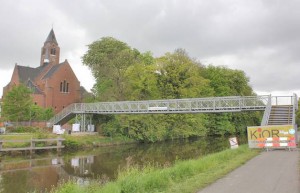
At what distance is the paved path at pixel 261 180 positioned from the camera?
9664 mm

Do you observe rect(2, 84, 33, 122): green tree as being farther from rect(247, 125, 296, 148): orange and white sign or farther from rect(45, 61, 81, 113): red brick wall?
rect(247, 125, 296, 148): orange and white sign

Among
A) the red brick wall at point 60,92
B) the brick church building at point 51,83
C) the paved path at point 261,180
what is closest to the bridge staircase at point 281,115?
the paved path at point 261,180

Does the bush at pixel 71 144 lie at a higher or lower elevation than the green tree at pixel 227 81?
lower

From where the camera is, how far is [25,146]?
29312mm

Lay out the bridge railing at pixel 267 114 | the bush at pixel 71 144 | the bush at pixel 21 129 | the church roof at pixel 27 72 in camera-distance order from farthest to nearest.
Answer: the church roof at pixel 27 72 → the bush at pixel 21 129 → the bush at pixel 71 144 → the bridge railing at pixel 267 114

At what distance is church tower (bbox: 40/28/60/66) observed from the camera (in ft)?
250

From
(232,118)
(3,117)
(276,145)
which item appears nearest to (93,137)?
(3,117)

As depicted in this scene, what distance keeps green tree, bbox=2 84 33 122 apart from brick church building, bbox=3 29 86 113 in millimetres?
14594

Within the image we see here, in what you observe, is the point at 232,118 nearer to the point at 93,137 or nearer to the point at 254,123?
the point at 254,123

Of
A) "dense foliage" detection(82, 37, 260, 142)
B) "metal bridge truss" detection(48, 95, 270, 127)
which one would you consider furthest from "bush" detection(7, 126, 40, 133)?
"dense foliage" detection(82, 37, 260, 142)

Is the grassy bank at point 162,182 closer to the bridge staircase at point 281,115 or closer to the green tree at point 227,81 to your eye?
the bridge staircase at point 281,115

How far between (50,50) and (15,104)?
122ft

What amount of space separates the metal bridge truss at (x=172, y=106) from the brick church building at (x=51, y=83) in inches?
519

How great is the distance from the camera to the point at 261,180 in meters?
11.1
